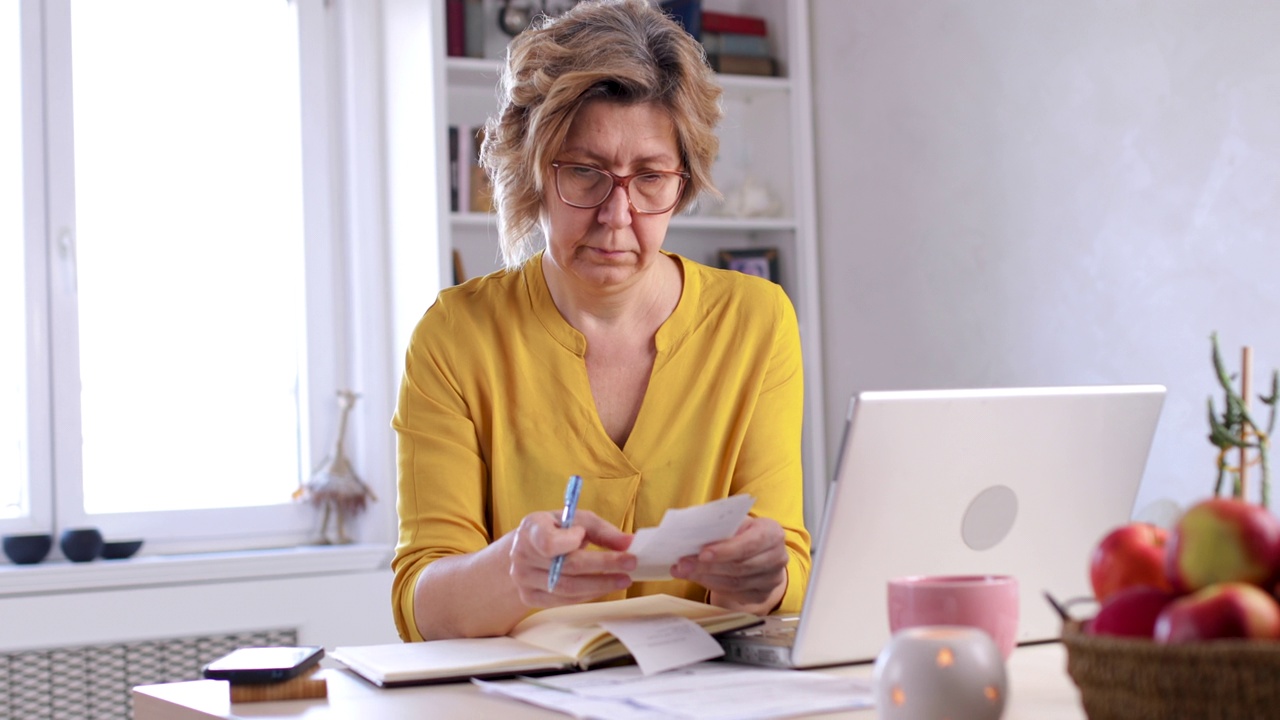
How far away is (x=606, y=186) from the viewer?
1615 mm

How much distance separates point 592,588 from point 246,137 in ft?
8.26

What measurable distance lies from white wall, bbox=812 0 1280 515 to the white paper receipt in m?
1.40

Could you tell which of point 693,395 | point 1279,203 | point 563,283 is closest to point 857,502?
point 693,395

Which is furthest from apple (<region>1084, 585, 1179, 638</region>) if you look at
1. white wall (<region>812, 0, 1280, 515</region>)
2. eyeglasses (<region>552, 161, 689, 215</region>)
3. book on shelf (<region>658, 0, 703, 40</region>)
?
book on shelf (<region>658, 0, 703, 40</region>)

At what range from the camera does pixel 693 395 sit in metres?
1.71

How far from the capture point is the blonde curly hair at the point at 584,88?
5.25 ft

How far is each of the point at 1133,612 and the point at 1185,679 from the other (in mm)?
51

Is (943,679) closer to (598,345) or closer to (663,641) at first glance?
(663,641)

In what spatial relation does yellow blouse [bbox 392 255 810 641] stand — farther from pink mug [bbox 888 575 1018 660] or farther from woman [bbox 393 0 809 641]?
pink mug [bbox 888 575 1018 660]

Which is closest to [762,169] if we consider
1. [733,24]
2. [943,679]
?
[733,24]

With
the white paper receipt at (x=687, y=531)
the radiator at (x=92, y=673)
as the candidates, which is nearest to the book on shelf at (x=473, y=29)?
the radiator at (x=92, y=673)

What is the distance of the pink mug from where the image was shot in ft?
3.13

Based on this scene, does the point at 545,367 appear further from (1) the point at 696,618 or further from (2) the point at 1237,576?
(2) the point at 1237,576

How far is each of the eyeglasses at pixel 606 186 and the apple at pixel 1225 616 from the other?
1.04 meters
